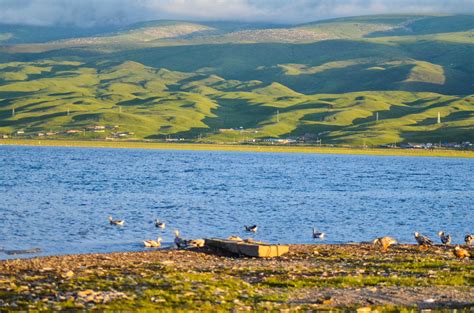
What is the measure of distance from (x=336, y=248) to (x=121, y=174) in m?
83.6

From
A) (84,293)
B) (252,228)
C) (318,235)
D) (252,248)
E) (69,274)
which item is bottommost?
(318,235)

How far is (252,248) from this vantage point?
3741 centimetres

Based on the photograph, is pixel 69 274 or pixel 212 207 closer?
pixel 69 274

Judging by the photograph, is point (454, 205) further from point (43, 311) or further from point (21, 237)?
point (43, 311)

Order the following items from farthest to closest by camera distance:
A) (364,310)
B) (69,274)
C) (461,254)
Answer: (461,254) → (69,274) → (364,310)

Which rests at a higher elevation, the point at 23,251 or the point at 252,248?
the point at 252,248

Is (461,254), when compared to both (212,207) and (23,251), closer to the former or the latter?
(23,251)

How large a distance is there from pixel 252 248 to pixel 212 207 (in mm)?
36565

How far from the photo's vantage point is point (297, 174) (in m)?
137

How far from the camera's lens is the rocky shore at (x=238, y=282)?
25344mm

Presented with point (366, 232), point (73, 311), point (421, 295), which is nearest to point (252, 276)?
point (421, 295)

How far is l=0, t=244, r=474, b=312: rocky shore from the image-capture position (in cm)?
2534

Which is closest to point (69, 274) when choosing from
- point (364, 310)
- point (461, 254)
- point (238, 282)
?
point (238, 282)

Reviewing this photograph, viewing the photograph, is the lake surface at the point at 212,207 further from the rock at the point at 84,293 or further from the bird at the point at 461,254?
the rock at the point at 84,293
